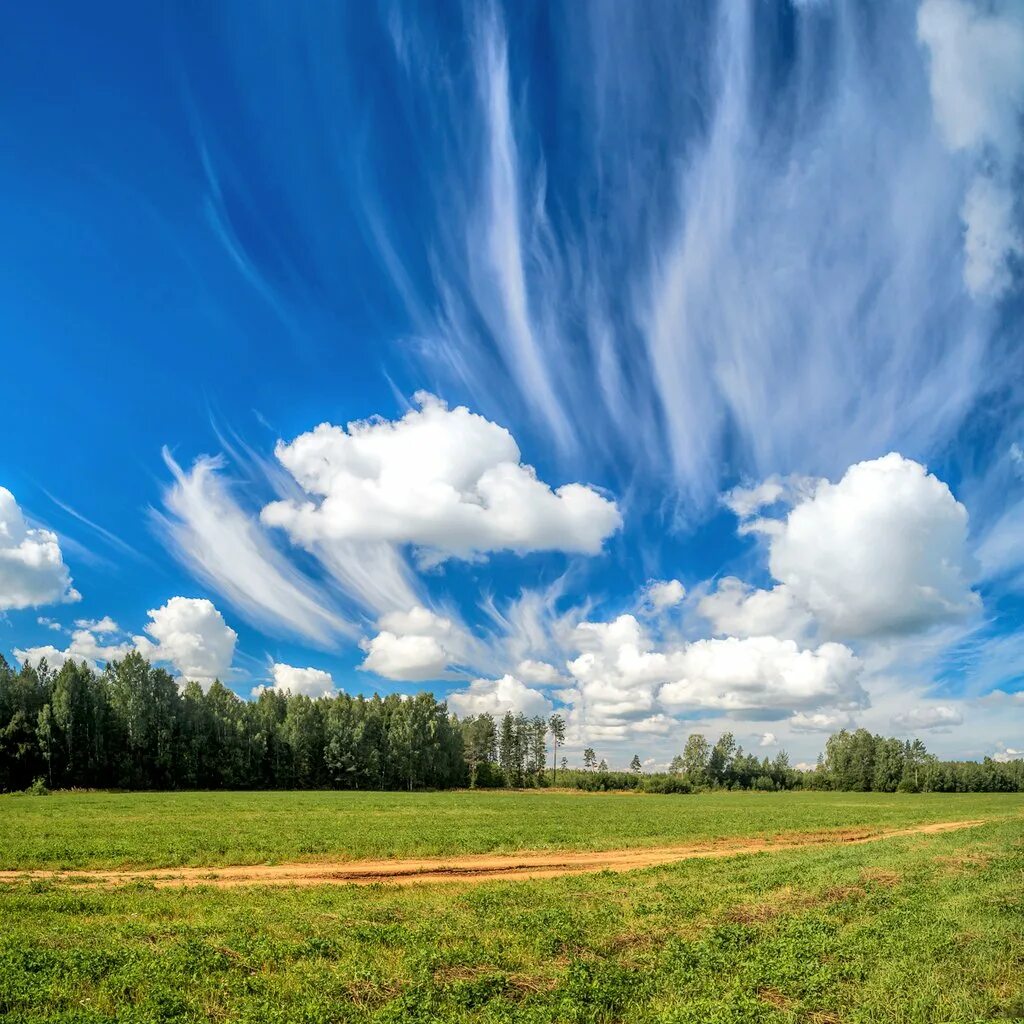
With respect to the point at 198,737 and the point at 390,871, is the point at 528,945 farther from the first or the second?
the point at 198,737

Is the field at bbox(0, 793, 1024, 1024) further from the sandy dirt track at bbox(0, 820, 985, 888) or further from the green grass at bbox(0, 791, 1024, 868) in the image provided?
the sandy dirt track at bbox(0, 820, 985, 888)

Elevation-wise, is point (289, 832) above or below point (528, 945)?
below

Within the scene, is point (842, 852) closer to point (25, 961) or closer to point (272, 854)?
point (272, 854)

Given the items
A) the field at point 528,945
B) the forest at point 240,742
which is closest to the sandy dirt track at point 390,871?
the field at point 528,945

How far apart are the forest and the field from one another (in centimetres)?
7606

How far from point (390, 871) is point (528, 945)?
14.3 meters

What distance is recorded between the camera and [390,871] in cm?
2736

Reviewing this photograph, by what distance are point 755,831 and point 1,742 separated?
302 ft

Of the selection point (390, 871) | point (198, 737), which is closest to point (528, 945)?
point (390, 871)

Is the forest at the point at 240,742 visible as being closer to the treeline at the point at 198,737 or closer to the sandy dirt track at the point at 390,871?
the treeline at the point at 198,737

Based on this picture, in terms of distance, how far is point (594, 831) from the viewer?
45750mm

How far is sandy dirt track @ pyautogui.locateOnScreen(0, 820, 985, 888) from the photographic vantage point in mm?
23578

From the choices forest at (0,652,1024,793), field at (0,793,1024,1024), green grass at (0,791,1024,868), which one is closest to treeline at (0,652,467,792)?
forest at (0,652,1024,793)

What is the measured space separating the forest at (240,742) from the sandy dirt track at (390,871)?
6704 centimetres
